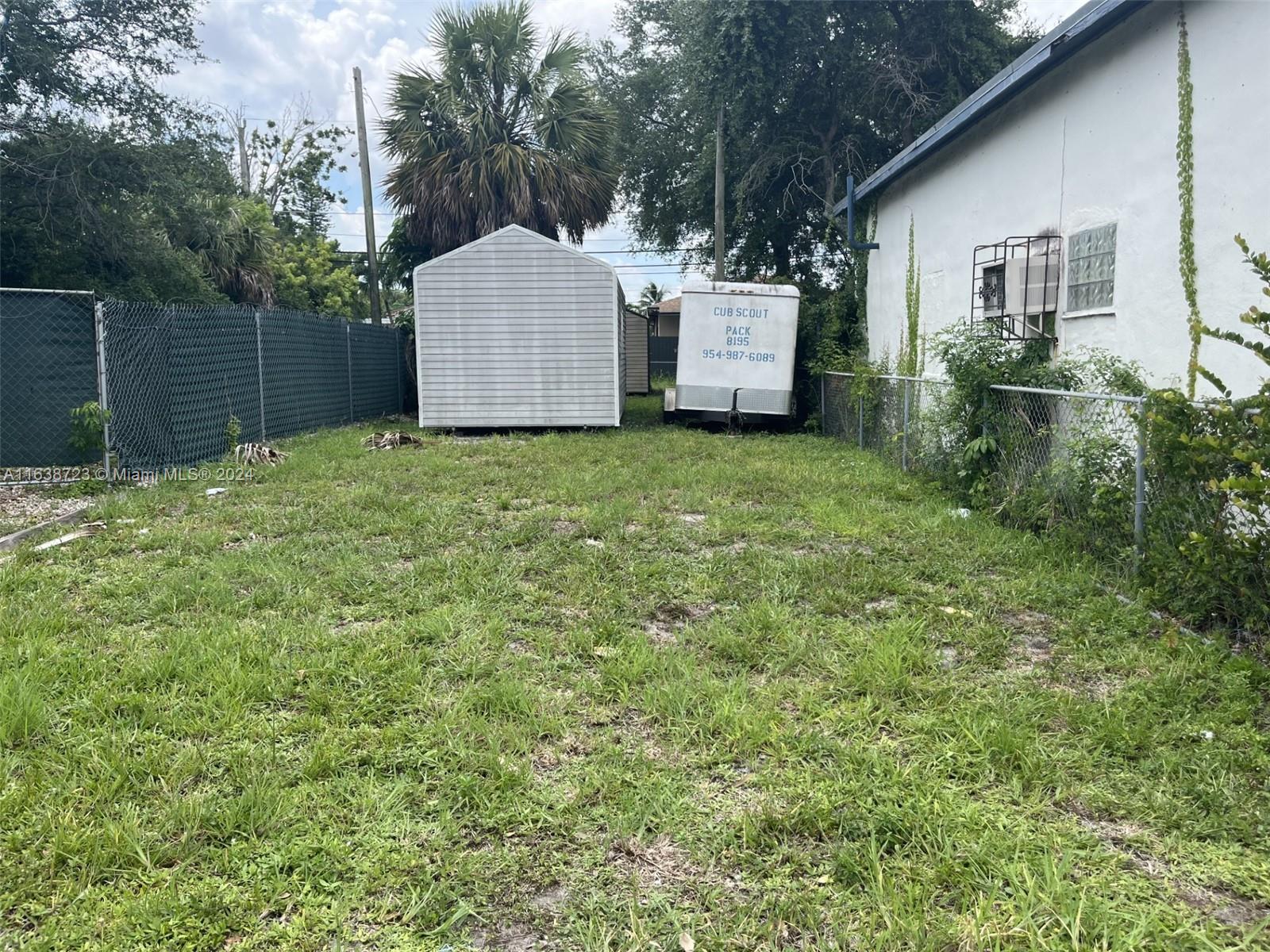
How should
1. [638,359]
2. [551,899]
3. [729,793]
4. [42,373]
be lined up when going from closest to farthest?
[551,899] < [729,793] < [42,373] < [638,359]

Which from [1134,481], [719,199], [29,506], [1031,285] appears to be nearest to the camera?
[1134,481]

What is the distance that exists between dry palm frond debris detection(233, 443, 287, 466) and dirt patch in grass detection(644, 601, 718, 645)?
6.23 metres

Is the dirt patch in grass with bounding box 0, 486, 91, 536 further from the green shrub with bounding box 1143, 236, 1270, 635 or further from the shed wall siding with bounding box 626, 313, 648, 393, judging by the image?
the shed wall siding with bounding box 626, 313, 648, 393

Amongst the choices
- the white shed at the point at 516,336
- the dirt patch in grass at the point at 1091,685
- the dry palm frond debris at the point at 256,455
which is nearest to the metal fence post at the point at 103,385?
the dry palm frond debris at the point at 256,455

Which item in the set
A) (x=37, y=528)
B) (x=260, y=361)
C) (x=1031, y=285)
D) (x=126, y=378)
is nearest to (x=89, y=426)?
(x=126, y=378)

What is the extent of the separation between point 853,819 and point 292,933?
1.58 meters

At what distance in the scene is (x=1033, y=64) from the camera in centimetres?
698

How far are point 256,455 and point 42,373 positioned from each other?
82.0 inches

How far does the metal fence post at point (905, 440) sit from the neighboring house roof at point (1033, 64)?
2767mm

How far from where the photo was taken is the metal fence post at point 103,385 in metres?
7.39

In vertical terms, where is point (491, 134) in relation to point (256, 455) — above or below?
above

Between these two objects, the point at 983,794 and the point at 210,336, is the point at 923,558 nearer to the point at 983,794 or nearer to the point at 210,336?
the point at 983,794

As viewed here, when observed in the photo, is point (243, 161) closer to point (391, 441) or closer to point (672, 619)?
point (391, 441)

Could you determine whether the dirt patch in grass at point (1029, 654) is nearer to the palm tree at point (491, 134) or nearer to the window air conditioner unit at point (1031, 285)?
the window air conditioner unit at point (1031, 285)
